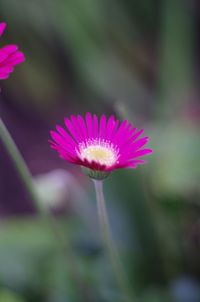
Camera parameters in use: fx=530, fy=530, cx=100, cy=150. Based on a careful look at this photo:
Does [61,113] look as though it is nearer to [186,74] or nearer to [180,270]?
[186,74]

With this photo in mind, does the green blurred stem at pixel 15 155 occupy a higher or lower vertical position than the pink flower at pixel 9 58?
lower

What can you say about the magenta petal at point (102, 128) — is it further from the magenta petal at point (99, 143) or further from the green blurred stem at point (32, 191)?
the green blurred stem at point (32, 191)

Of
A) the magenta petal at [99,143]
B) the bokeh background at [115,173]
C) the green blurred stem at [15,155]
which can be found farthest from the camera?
the bokeh background at [115,173]

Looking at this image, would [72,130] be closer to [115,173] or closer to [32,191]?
[32,191]

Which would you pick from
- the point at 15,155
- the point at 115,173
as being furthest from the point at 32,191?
the point at 115,173

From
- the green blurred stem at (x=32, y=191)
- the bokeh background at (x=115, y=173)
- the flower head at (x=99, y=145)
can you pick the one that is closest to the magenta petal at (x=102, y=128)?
the flower head at (x=99, y=145)

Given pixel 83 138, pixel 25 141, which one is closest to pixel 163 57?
pixel 25 141
